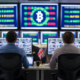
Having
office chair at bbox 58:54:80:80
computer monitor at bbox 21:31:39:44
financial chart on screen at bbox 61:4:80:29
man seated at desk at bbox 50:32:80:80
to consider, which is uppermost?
financial chart on screen at bbox 61:4:80:29

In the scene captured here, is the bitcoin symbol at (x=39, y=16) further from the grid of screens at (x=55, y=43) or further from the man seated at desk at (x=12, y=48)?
the man seated at desk at (x=12, y=48)

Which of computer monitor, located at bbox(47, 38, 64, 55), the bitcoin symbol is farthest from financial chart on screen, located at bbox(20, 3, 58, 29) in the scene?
computer monitor, located at bbox(47, 38, 64, 55)

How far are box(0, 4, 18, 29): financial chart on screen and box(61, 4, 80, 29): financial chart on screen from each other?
4.67 feet

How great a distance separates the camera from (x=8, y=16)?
3.27 meters

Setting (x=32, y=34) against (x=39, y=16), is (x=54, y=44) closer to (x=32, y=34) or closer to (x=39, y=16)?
(x=32, y=34)

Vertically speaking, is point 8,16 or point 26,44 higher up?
point 8,16

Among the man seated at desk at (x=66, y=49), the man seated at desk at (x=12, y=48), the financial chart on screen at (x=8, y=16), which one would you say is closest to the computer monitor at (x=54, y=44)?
the man seated at desk at (x=66, y=49)

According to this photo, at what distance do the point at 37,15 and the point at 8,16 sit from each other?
0.88 metres

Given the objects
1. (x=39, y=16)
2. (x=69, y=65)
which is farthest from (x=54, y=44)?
(x=39, y=16)

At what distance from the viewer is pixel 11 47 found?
5.22 feet

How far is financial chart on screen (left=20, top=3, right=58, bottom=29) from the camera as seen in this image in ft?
10.6

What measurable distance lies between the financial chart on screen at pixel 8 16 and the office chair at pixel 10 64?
198cm

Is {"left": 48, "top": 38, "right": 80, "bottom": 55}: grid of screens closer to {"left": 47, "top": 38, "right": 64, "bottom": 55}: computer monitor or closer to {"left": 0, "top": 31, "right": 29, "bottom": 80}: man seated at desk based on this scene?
{"left": 47, "top": 38, "right": 64, "bottom": 55}: computer monitor

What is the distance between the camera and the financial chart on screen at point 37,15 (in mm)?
3244
